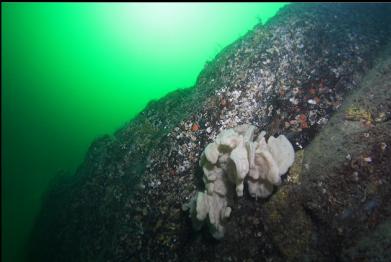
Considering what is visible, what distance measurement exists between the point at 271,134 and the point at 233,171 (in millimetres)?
1694

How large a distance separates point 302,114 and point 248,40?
284 centimetres

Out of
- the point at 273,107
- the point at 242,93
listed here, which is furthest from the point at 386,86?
the point at 242,93

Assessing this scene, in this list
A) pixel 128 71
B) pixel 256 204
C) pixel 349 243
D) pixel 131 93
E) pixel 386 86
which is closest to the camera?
pixel 349 243

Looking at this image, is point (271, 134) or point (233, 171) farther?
point (271, 134)

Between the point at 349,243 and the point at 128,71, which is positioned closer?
the point at 349,243

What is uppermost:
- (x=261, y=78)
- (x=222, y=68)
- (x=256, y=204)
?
(x=222, y=68)

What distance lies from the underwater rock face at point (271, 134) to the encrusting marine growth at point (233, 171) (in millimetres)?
353

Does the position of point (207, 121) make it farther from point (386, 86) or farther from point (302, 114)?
point (386, 86)

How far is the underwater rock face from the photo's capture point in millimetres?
4285

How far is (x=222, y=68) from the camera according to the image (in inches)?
276

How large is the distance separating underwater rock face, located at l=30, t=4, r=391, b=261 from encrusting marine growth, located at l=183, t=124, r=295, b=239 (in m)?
0.35

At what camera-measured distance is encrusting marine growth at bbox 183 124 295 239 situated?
438 cm

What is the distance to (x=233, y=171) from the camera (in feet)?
14.5

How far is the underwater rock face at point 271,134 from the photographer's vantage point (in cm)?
429
